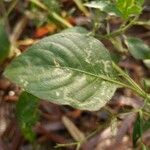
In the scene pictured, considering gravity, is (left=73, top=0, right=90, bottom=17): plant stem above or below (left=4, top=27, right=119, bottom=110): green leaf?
below

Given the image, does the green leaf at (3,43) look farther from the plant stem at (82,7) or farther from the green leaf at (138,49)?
the green leaf at (138,49)

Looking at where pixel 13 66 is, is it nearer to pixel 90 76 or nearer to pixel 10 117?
pixel 90 76

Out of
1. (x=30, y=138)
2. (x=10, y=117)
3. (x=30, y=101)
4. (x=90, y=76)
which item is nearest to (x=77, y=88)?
(x=90, y=76)

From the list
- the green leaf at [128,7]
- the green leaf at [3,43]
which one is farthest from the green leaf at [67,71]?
the green leaf at [3,43]

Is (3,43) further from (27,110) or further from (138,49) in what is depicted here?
(138,49)

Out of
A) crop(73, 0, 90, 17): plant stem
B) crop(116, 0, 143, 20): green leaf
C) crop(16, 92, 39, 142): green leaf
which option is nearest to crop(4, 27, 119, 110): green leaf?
crop(116, 0, 143, 20): green leaf

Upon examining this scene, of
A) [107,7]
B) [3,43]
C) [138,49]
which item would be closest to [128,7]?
[107,7]

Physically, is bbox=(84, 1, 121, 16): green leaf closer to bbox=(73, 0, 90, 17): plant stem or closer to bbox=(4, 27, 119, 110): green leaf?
bbox=(4, 27, 119, 110): green leaf
